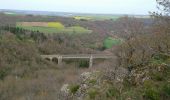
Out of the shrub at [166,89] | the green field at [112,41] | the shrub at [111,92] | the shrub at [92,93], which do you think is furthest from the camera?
the green field at [112,41]

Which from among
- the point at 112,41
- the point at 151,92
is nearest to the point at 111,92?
the point at 151,92

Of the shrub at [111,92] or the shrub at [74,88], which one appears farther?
the shrub at [74,88]

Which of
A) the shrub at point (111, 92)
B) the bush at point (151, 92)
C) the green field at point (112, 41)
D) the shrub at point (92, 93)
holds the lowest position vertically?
the green field at point (112, 41)

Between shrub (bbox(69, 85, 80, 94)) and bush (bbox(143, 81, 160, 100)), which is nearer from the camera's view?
Result: bush (bbox(143, 81, 160, 100))

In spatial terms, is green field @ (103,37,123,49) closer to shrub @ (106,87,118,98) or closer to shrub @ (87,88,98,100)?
shrub @ (87,88,98,100)

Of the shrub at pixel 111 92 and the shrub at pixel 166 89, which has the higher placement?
the shrub at pixel 166 89

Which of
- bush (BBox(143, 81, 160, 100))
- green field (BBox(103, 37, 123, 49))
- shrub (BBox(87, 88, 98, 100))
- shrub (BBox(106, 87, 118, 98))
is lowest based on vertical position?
green field (BBox(103, 37, 123, 49))

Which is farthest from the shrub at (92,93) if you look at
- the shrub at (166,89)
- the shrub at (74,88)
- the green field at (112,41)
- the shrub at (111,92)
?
the green field at (112,41)

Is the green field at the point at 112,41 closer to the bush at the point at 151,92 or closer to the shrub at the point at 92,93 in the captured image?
the shrub at the point at 92,93

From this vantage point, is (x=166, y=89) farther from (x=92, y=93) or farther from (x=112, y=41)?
(x=112, y=41)

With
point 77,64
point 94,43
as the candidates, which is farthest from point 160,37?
point 94,43

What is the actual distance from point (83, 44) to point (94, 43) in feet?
11.5

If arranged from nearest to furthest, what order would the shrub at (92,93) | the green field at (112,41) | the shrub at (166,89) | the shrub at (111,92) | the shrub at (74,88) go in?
the shrub at (166,89) < the shrub at (111,92) < the shrub at (92,93) < the shrub at (74,88) < the green field at (112,41)

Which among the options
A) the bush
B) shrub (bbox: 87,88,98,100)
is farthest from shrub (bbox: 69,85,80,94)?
the bush
